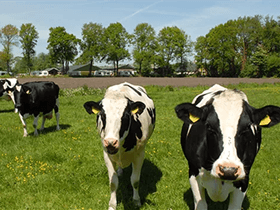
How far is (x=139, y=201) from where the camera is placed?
5.16 m

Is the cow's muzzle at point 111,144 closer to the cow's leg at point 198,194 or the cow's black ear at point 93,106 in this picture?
the cow's black ear at point 93,106

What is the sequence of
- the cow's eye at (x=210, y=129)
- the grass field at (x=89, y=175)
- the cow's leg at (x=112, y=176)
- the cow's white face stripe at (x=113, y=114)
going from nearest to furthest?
the cow's eye at (x=210, y=129), the cow's white face stripe at (x=113, y=114), the cow's leg at (x=112, y=176), the grass field at (x=89, y=175)

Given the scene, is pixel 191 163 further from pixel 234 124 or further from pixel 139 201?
pixel 139 201

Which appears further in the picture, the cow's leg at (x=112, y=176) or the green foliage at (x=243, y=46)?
the green foliage at (x=243, y=46)

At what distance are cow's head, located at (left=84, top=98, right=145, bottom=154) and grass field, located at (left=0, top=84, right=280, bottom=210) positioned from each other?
1.78m

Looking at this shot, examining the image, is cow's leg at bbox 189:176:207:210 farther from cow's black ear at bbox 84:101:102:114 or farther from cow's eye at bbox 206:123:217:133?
cow's black ear at bbox 84:101:102:114

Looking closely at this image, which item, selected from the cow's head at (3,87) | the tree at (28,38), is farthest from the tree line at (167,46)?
the cow's head at (3,87)

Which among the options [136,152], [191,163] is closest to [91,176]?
[136,152]

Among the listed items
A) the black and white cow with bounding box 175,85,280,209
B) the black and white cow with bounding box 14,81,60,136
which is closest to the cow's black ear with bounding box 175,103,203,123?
the black and white cow with bounding box 175,85,280,209

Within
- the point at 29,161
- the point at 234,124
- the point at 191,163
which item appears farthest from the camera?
the point at 29,161

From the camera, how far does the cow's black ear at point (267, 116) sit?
3.08 metres

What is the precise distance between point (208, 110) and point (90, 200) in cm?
326

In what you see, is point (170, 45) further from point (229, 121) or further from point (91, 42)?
point (229, 121)

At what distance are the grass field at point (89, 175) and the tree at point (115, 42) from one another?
251ft
